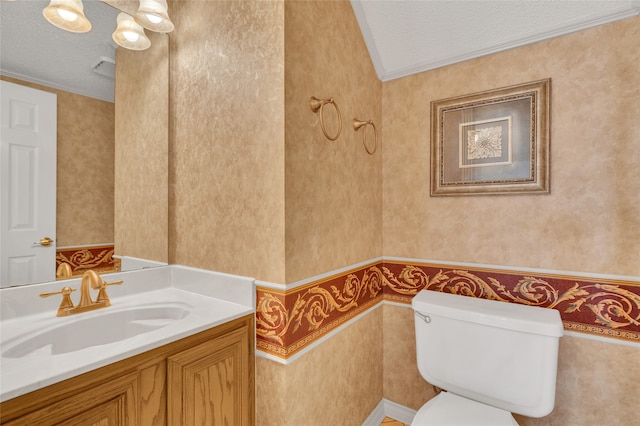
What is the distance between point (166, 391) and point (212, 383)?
16cm

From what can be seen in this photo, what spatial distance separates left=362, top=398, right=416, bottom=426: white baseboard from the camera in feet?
5.45

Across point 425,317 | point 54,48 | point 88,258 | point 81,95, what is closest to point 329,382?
point 425,317

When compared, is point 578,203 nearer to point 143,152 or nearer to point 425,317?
point 425,317

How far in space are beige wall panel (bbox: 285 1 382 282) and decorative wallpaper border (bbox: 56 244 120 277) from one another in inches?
31.2

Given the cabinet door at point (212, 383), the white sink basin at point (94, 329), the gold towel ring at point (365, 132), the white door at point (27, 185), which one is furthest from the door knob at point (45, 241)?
the gold towel ring at point (365, 132)

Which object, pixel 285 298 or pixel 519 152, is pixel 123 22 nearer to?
pixel 285 298

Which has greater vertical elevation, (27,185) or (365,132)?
(365,132)

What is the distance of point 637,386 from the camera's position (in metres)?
1.21

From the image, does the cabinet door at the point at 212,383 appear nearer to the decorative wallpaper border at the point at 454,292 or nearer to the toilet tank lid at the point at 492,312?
the decorative wallpaper border at the point at 454,292

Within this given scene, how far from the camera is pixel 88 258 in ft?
3.98

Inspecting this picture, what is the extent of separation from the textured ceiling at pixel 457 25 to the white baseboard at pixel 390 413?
6.25 ft

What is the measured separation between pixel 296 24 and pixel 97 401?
1.34 metres

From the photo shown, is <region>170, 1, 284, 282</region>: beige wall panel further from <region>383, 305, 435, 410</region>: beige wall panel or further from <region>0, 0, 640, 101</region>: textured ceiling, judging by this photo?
<region>383, 305, 435, 410</region>: beige wall panel

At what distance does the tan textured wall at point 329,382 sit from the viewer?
112 centimetres
